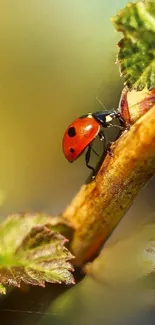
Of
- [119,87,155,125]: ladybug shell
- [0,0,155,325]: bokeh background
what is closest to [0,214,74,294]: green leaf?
[0,0,155,325]: bokeh background

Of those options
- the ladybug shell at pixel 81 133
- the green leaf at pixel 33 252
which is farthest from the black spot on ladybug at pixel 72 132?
the green leaf at pixel 33 252

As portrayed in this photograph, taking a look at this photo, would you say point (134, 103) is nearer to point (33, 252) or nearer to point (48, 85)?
point (48, 85)

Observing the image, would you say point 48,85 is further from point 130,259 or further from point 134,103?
point 130,259

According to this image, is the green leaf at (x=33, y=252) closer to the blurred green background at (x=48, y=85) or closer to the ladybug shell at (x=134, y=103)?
the blurred green background at (x=48, y=85)

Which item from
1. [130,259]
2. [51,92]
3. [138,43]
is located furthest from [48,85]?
[130,259]

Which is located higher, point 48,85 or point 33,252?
point 48,85

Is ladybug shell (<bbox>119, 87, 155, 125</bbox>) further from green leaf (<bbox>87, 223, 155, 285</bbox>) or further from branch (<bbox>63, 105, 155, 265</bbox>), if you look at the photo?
green leaf (<bbox>87, 223, 155, 285</bbox>)
